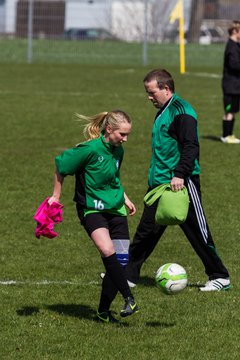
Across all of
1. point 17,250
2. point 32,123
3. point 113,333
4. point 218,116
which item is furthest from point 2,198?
point 218,116

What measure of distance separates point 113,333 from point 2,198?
5760 millimetres

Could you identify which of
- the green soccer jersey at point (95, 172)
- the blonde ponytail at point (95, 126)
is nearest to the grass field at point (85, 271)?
the green soccer jersey at point (95, 172)

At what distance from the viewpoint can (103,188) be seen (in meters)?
7.46

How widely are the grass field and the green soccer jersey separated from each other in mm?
930

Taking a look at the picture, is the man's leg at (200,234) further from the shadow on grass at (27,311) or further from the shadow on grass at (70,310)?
the shadow on grass at (27,311)

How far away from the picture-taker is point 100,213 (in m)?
7.45

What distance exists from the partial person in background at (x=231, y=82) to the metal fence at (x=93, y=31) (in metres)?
20.7

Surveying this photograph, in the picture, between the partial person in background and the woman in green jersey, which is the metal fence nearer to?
the partial person in background

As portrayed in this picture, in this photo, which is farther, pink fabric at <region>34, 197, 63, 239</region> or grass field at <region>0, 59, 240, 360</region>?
pink fabric at <region>34, 197, 63, 239</region>

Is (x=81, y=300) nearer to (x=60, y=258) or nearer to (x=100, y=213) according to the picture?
(x=100, y=213)

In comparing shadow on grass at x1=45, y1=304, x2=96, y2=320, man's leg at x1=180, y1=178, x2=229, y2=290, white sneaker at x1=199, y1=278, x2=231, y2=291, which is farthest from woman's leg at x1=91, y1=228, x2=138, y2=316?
white sneaker at x1=199, y1=278, x2=231, y2=291

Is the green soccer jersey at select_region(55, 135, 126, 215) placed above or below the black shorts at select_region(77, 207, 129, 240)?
above

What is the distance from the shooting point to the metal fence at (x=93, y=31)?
40125 mm

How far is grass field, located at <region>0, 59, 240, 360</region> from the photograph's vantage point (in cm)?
689
